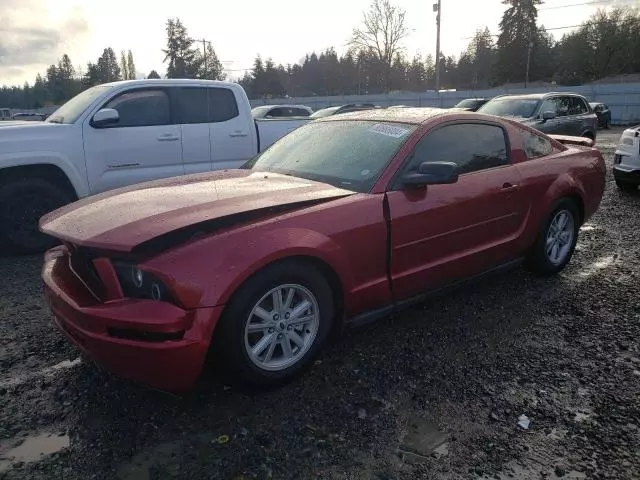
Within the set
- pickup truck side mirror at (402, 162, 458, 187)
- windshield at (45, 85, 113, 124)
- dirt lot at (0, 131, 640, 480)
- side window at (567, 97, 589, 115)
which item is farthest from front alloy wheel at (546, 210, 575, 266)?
side window at (567, 97, 589, 115)

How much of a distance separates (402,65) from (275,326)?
7161 centimetres

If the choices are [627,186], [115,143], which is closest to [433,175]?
[115,143]

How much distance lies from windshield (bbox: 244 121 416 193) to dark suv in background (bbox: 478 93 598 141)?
816cm

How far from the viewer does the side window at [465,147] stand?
12.1ft

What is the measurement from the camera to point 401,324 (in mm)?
3873

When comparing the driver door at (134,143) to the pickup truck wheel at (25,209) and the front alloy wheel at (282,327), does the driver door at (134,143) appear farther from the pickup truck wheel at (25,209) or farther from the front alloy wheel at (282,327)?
the front alloy wheel at (282,327)

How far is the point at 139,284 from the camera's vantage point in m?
2.59

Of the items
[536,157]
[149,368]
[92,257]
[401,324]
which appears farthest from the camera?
[536,157]

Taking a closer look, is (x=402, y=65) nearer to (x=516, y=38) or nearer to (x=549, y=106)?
(x=516, y=38)

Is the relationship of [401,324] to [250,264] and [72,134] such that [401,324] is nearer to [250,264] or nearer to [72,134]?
[250,264]

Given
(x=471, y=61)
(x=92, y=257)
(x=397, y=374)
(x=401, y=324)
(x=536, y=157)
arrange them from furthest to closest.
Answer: (x=471, y=61) < (x=536, y=157) < (x=401, y=324) < (x=397, y=374) < (x=92, y=257)

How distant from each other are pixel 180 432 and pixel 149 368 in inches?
15.2

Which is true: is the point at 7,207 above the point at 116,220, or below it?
below

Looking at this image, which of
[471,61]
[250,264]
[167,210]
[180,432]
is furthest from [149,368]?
[471,61]
